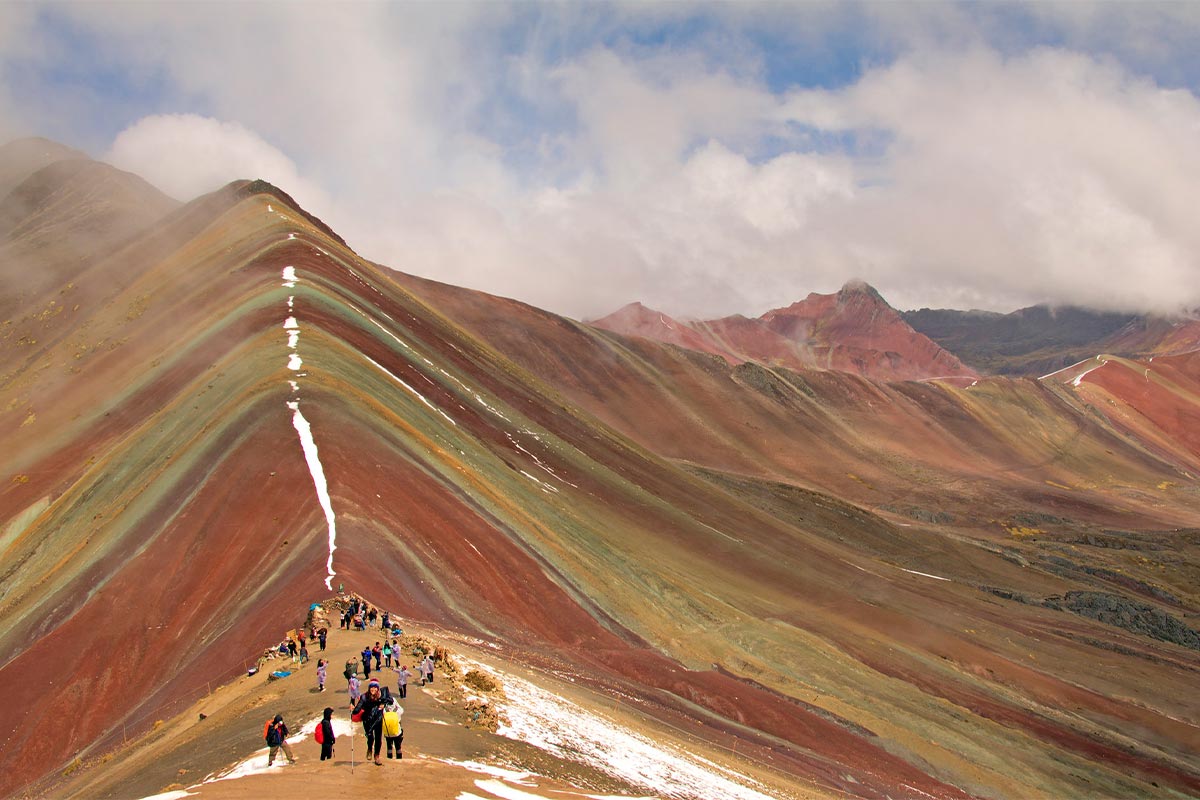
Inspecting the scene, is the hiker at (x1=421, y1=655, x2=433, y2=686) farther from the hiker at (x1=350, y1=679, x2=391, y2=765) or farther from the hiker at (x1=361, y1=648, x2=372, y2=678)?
the hiker at (x1=350, y1=679, x2=391, y2=765)

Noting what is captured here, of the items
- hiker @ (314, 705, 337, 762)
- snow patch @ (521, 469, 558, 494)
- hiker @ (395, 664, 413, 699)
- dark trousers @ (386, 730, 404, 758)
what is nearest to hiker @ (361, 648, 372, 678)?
hiker @ (395, 664, 413, 699)

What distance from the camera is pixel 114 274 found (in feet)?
342

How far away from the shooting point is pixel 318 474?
40.1 metres

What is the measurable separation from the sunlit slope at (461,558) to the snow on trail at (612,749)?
19.3 ft

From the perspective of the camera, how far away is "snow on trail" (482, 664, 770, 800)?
21.2 meters

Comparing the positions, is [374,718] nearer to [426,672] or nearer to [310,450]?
[426,672]

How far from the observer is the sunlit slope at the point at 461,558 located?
33.4 m

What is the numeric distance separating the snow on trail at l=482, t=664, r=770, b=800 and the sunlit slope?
232 inches

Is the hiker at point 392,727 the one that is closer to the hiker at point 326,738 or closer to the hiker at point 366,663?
the hiker at point 326,738

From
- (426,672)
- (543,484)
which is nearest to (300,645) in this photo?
(426,672)

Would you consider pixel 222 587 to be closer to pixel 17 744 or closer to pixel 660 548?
pixel 17 744

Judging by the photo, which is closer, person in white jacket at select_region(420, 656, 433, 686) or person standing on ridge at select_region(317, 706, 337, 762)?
person standing on ridge at select_region(317, 706, 337, 762)

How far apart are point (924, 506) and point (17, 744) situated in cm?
11896

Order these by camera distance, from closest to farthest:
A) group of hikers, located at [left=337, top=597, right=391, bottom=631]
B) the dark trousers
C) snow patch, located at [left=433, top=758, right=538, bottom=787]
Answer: the dark trousers
snow patch, located at [left=433, top=758, right=538, bottom=787]
group of hikers, located at [left=337, top=597, right=391, bottom=631]
